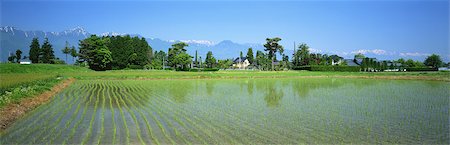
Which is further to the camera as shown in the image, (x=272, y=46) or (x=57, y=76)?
(x=272, y=46)

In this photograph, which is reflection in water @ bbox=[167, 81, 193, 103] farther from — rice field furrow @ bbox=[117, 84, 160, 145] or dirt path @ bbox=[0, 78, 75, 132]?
dirt path @ bbox=[0, 78, 75, 132]

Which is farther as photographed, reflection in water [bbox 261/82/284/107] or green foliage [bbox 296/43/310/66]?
green foliage [bbox 296/43/310/66]

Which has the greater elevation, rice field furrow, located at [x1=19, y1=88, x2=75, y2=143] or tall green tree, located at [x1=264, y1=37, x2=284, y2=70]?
tall green tree, located at [x1=264, y1=37, x2=284, y2=70]

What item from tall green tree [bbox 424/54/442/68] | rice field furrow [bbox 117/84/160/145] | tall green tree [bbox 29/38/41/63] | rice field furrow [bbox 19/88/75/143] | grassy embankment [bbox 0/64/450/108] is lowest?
rice field furrow [bbox 19/88/75/143]

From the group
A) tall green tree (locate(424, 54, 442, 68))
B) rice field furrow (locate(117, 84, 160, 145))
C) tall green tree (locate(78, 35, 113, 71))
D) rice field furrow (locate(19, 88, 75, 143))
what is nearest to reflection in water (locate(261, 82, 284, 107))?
rice field furrow (locate(117, 84, 160, 145))

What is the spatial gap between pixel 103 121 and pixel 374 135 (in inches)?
281

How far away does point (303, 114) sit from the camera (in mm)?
10172

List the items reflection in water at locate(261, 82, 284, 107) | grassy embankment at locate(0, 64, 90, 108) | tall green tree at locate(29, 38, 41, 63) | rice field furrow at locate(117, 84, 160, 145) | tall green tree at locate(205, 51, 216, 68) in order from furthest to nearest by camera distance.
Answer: tall green tree at locate(205, 51, 216, 68)
tall green tree at locate(29, 38, 41, 63)
grassy embankment at locate(0, 64, 90, 108)
reflection in water at locate(261, 82, 284, 107)
rice field furrow at locate(117, 84, 160, 145)

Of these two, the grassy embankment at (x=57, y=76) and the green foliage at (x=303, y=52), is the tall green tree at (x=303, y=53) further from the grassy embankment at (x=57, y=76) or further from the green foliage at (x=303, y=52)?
the grassy embankment at (x=57, y=76)

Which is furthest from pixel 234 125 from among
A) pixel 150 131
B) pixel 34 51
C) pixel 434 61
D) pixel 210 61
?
pixel 434 61

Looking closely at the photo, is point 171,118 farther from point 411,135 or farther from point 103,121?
point 411,135

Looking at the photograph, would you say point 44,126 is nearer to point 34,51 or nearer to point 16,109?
point 16,109

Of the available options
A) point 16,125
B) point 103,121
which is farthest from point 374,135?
point 16,125

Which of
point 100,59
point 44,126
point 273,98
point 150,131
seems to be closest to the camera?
point 150,131
